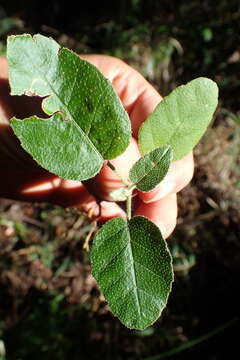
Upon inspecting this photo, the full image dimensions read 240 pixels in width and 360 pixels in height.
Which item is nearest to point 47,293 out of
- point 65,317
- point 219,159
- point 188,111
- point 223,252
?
point 65,317

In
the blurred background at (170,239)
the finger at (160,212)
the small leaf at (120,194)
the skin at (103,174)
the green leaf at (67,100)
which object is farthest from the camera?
the blurred background at (170,239)

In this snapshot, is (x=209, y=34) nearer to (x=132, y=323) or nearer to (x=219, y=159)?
(x=219, y=159)

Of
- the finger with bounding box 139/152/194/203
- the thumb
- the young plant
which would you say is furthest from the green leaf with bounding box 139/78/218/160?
the finger with bounding box 139/152/194/203

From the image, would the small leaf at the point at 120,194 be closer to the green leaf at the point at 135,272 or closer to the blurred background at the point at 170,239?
the green leaf at the point at 135,272

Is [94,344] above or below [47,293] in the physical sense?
below

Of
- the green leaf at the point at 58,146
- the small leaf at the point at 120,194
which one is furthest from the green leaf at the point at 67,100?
the small leaf at the point at 120,194

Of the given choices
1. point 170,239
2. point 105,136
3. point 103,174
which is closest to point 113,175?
point 103,174
